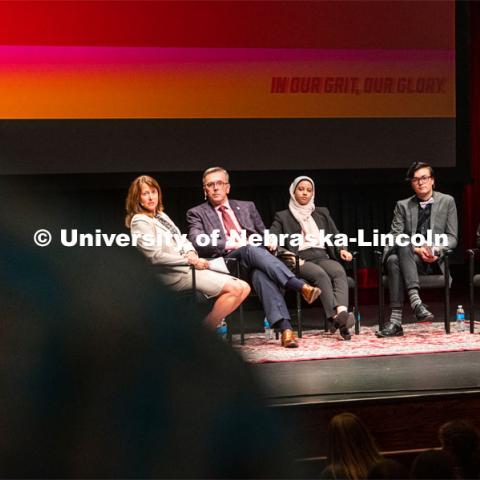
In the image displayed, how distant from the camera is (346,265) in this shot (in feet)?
16.3

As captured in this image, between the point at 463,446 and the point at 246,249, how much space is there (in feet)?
8.40

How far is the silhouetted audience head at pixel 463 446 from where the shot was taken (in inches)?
39.2

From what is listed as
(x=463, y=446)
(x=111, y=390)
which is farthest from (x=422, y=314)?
(x=111, y=390)

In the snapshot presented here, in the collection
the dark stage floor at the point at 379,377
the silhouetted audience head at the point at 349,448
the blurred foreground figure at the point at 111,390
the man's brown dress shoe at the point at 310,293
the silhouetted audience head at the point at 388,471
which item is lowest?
the dark stage floor at the point at 379,377

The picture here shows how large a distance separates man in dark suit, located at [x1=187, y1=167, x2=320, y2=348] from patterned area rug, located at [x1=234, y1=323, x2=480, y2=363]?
118mm

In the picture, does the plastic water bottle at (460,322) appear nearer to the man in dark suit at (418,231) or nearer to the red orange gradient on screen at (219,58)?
the man in dark suit at (418,231)

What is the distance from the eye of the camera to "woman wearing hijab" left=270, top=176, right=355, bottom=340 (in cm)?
363

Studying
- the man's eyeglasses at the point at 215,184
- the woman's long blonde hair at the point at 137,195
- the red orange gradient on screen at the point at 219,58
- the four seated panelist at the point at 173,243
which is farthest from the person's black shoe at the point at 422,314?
the red orange gradient on screen at the point at 219,58

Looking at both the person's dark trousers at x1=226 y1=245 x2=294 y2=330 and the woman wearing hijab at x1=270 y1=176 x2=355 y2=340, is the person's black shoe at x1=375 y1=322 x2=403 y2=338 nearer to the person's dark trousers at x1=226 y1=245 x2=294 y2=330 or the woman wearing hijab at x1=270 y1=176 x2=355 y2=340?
the woman wearing hijab at x1=270 y1=176 x2=355 y2=340

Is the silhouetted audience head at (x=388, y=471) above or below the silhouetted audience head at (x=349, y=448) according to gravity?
above

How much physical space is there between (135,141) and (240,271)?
1.43m

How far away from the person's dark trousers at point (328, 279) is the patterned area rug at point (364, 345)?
169mm

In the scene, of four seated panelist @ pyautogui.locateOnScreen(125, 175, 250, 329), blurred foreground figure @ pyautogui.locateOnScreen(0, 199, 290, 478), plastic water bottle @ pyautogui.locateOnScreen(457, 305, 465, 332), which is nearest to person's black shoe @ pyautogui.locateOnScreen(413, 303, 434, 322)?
plastic water bottle @ pyautogui.locateOnScreen(457, 305, 465, 332)

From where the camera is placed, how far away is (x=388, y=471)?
0.61 metres
